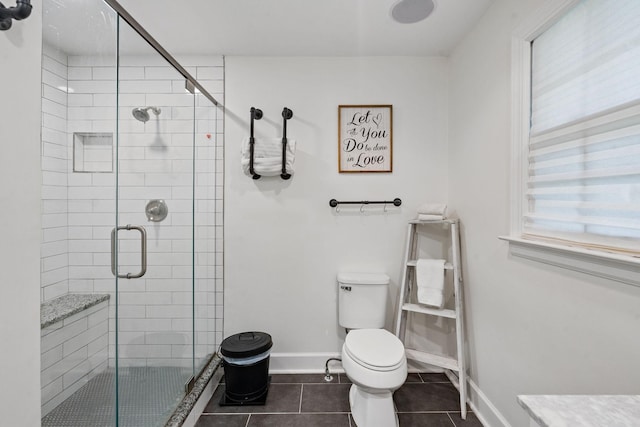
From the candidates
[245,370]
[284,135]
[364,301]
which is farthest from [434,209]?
[245,370]

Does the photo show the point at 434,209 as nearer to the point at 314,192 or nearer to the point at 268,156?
the point at 314,192

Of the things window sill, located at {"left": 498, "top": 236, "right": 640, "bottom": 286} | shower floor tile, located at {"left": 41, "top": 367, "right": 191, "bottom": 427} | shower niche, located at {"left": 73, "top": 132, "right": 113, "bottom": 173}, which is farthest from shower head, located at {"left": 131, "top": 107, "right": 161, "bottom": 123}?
window sill, located at {"left": 498, "top": 236, "right": 640, "bottom": 286}

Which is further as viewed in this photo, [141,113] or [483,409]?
[483,409]

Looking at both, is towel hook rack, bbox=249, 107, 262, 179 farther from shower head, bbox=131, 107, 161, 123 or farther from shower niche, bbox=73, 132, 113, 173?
shower niche, bbox=73, 132, 113, 173

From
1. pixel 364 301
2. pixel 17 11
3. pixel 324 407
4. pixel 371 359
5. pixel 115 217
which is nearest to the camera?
pixel 17 11

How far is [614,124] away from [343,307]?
166 centimetres

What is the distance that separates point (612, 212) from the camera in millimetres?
953

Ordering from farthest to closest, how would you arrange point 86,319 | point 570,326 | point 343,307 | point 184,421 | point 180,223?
point 343,307, point 180,223, point 184,421, point 86,319, point 570,326

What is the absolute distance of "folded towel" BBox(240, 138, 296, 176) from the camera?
1971mm

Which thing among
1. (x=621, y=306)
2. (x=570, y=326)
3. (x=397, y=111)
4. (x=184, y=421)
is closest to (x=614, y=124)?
(x=621, y=306)

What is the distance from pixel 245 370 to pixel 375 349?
0.85 m

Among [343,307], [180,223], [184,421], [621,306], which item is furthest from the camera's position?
[343,307]

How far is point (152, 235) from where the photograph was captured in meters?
1.51

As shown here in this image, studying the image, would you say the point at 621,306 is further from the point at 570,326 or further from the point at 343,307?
the point at 343,307
